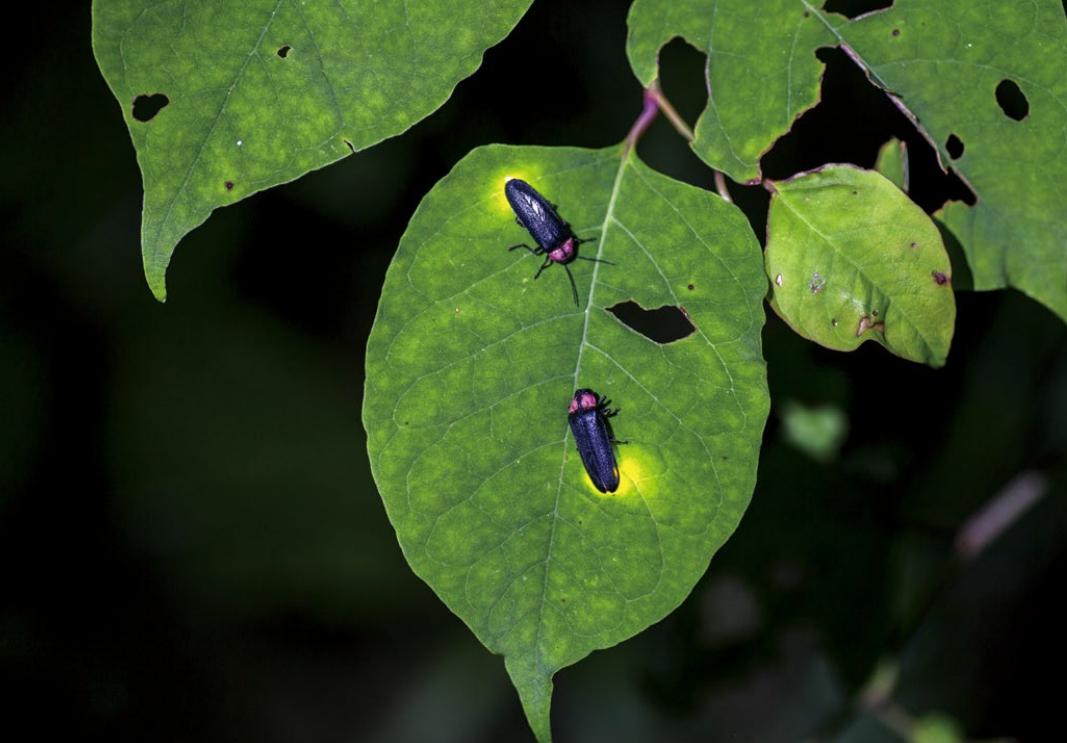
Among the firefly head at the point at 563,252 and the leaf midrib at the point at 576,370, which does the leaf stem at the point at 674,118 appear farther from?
the firefly head at the point at 563,252

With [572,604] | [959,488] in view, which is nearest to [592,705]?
[959,488]

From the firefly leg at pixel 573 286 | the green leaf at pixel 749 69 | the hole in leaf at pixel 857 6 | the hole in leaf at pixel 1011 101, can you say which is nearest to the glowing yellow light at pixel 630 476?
the firefly leg at pixel 573 286

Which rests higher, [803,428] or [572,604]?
[572,604]

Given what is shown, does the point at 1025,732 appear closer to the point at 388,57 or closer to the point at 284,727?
the point at 284,727

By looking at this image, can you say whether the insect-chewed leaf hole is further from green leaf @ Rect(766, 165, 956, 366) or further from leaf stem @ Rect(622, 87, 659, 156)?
leaf stem @ Rect(622, 87, 659, 156)

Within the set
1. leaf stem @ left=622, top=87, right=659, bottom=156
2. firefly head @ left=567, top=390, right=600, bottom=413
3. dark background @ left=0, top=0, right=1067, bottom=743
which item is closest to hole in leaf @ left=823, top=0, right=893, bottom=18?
dark background @ left=0, top=0, right=1067, bottom=743

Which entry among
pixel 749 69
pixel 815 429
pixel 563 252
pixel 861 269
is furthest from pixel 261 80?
pixel 815 429

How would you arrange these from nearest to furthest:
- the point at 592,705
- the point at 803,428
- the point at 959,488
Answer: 1. the point at 803,428
2. the point at 959,488
3. the point at 592,705
